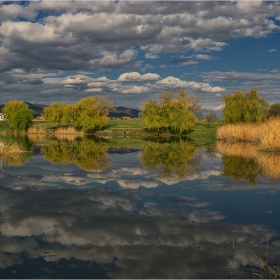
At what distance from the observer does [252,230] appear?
405 inches

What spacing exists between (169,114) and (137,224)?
187 ft

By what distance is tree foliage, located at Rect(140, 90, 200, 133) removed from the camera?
67.0 metres

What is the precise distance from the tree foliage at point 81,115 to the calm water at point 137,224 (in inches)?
2188

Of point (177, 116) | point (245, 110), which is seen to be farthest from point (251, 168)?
point (177, 116)

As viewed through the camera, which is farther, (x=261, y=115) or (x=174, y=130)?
(x=174, y=130)

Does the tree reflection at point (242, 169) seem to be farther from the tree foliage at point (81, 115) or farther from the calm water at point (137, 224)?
the tree foliage at point (81, 115)

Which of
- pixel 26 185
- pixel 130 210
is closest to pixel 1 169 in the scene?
pixel 26 185

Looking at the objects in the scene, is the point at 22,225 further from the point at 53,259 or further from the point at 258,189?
the point at 258,189

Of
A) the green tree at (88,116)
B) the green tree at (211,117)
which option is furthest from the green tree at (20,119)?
Result: the green tree at (211,117)

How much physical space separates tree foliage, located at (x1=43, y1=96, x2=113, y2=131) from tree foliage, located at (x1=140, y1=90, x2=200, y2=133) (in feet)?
34.1

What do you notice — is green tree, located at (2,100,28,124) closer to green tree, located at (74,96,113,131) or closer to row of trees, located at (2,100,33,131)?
row of trees, located at (2,100,33,131)

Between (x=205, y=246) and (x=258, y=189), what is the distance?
26.7ft

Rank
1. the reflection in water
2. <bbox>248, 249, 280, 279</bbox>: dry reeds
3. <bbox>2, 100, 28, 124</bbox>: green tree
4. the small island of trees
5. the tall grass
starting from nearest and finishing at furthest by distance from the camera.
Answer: <bbox>248, 249, 280, 279</bbox>: dry reeds, the reflection in water, the tall grass, the small island of trees, <bbox>2, 100, 28, 124</bbox>: green tree

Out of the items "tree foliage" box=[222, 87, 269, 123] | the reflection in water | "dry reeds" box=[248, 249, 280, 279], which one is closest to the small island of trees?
"tree foliage" box=[222, 87, 269, 123]
